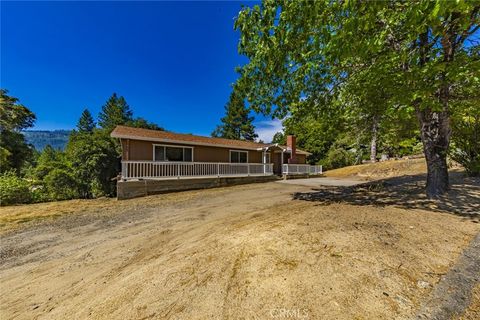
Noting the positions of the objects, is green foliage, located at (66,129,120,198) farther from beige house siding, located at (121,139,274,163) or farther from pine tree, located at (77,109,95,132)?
pine tree, located at (77,109,95,132)

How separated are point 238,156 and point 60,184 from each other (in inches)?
451

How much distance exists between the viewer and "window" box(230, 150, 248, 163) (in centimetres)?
1668

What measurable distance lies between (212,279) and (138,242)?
2341mm

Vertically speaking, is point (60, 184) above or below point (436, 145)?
below

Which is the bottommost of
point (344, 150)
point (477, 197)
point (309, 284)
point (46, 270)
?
point (46, 270)

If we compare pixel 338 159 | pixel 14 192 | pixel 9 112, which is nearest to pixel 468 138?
pixel 14 192

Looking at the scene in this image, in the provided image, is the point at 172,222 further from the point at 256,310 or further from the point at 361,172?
the point at 361,172

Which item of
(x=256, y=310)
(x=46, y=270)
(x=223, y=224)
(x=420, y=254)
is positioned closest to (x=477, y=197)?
(x=420, y=254)

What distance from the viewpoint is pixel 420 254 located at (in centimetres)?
297

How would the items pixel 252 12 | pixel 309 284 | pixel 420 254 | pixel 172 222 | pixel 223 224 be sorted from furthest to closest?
pixel 172 222
pixel 223 224
pixel 252 12
pixel 420 254
pixel 309 284

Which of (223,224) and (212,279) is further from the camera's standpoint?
(223,224)

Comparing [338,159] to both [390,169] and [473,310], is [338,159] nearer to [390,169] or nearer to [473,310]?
[390,169]

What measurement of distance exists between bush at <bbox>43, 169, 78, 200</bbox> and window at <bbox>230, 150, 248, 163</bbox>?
33.4 feet

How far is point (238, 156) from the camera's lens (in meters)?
17.1
